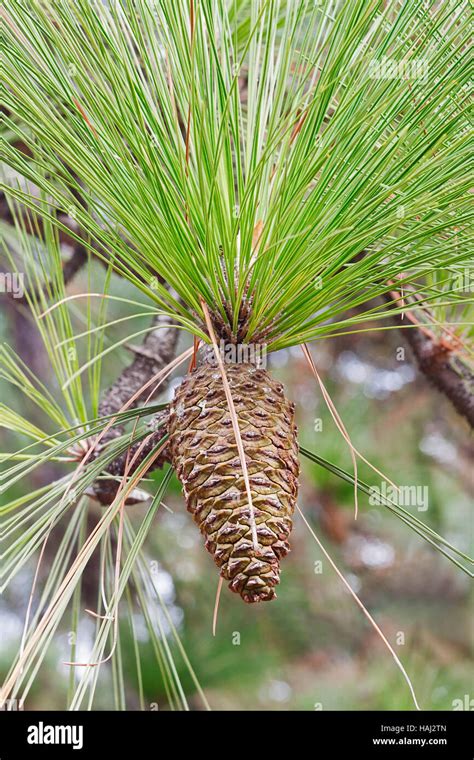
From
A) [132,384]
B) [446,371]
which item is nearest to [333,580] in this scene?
[446,371]

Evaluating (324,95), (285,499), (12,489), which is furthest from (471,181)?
(12,489)

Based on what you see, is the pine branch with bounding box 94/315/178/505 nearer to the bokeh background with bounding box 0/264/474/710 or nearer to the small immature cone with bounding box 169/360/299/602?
the small immature cone with bounding box 169/360/299/602

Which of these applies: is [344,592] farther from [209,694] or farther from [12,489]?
[12,489]

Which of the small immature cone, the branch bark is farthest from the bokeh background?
the small immature cone

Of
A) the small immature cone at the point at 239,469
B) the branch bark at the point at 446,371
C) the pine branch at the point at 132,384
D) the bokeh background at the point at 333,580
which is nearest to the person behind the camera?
the small immature cone at the point at 239,469
